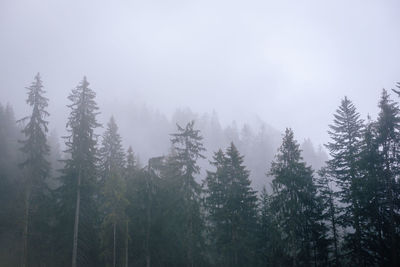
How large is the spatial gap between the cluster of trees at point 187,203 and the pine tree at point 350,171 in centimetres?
10

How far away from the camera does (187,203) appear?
25.6 meters

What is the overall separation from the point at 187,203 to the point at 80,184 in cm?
1041

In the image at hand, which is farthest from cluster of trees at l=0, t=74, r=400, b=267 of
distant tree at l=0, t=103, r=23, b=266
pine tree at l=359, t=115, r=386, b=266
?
distant tree at l=0, t=103, r=23, b=266

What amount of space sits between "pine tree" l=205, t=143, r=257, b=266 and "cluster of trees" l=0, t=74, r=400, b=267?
0.11 m

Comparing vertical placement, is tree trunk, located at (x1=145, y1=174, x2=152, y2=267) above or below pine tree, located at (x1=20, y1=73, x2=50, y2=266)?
below

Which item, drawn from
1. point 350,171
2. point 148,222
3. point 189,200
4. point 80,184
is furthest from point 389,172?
point 80,184

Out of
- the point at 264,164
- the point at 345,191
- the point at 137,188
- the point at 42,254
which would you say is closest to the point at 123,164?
the point at 137,188

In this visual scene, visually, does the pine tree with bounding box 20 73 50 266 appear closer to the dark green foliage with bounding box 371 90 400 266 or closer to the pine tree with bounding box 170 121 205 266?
the pine tree with bounding box 170 121 205 266

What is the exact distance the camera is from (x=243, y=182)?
27.7m

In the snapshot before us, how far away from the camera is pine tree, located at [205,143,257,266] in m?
26.7

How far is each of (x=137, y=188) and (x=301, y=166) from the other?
668 inches

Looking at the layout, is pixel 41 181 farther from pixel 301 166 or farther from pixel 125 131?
pixel 125 131

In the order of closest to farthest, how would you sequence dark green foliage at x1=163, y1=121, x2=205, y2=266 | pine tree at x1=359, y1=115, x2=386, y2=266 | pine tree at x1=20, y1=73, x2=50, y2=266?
pine tree at x1=359, y1=115, x2=386, y2=266 < pine tree at x1=20, y1=73, x2=50, y2=266 < dark green foliage at x1=163, y1=121, x2=205, y2=266

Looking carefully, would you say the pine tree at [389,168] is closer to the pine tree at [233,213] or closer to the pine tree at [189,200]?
the pine tree at [233,213]
